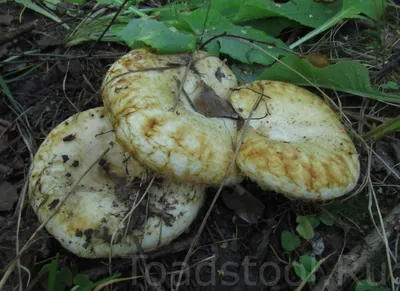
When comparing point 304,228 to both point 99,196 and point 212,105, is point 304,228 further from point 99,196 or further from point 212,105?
point 99,196

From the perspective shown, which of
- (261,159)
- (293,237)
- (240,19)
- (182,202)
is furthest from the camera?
(240,19)

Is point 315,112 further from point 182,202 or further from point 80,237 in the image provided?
point 80,237

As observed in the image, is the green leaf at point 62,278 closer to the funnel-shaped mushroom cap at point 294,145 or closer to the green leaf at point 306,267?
the funnel-shaped mushroom cap at point 294,145

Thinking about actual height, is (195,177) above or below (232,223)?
above

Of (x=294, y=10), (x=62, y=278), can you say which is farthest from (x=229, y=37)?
(x=62, y=278)

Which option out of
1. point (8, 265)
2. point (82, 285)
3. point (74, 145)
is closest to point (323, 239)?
point (82, 285)

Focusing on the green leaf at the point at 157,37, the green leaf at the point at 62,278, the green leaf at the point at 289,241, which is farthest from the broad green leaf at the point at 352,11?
the green leaf at the point at 62,278
